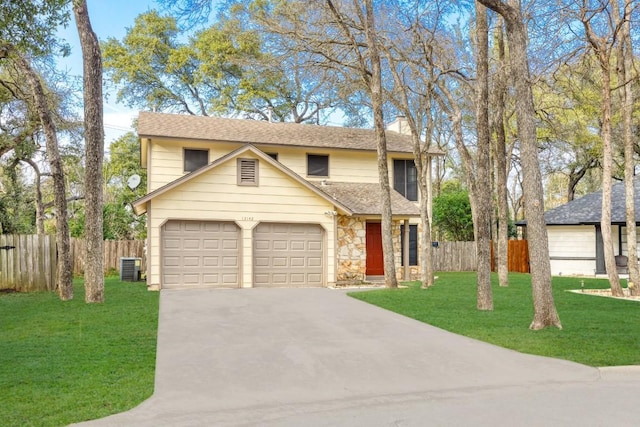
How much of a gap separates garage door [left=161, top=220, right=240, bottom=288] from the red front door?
573cm

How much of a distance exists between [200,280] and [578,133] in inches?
922

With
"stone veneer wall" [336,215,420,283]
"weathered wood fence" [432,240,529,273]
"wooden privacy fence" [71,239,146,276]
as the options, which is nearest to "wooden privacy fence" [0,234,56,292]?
"wooden privacy fence" [71,239,146,276]

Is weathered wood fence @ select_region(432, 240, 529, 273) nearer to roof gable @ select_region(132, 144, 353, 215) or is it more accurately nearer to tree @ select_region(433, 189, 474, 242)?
tree @ select_region(433, 189, 474, 242)

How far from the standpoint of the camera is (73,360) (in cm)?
709

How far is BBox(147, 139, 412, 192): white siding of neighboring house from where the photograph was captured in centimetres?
1889

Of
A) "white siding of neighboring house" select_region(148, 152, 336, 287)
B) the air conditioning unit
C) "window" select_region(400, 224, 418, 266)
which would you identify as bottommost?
the air conditioning unit

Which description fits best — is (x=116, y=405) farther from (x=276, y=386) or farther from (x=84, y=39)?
(x=84, y=39)

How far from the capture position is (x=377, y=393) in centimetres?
595

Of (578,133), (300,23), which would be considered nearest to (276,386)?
(300,23)

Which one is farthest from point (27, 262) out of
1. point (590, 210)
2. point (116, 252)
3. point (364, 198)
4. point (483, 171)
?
point (590, 210)

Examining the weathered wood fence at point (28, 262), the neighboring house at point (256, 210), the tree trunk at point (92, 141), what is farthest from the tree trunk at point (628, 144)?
the weathered wood fence at point (28, 262)

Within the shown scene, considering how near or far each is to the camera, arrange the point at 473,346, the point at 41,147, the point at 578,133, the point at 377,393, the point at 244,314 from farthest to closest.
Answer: the point at 578,133 → the point at 41,147 → the point at 244,314 → the point at 473,346 → the point at 377,393

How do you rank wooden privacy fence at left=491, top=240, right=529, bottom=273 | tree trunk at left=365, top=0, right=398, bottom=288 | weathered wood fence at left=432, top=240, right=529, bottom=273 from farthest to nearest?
weathered wood fence at left=432, top=240, right=529, bottom=273, wooden privacy fence at left=491, top=240, right=529, bottom=273, tree trunk at left=365, top=0, right=398, bottom=288

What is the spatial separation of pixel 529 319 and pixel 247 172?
1023cm
